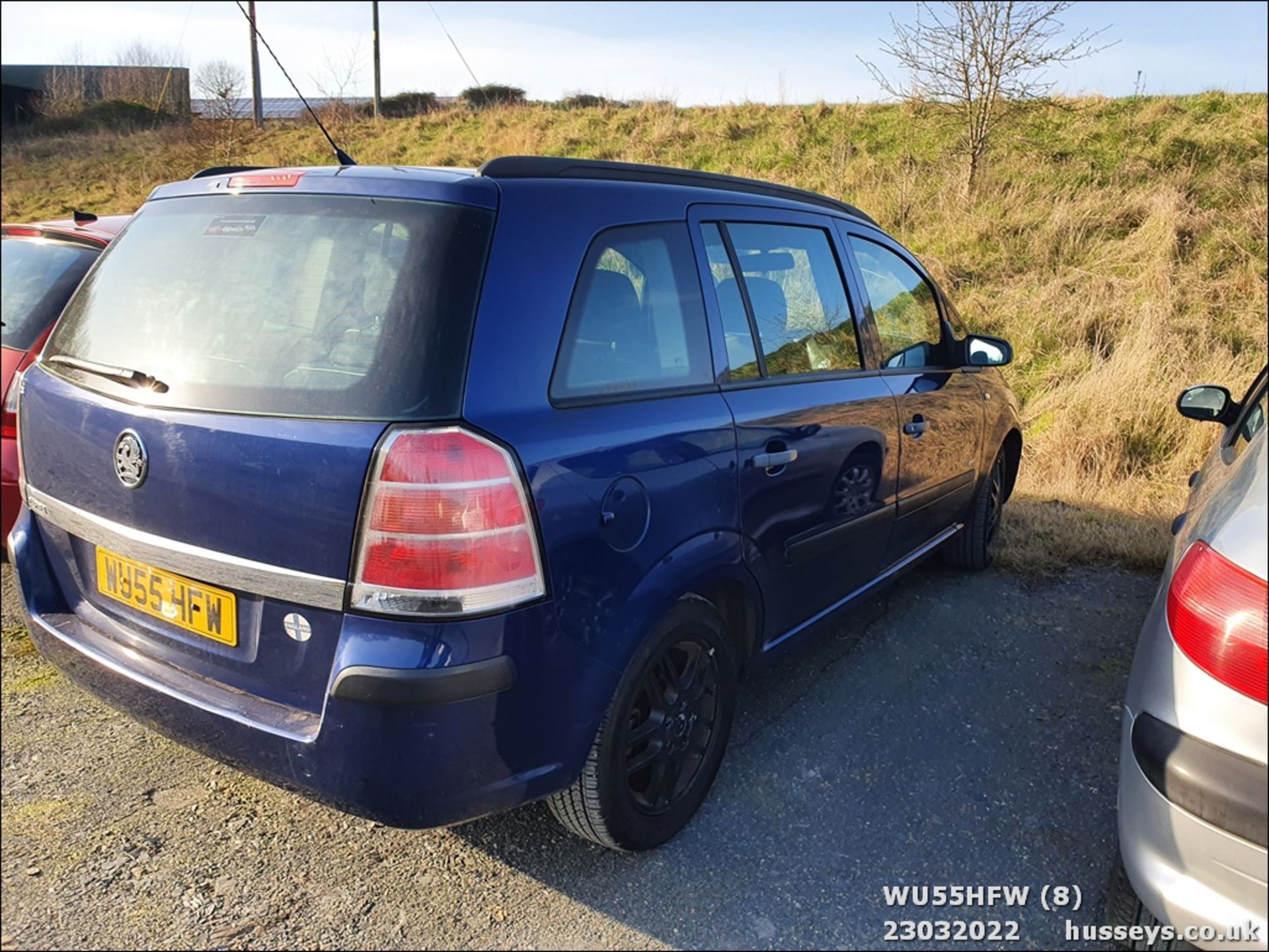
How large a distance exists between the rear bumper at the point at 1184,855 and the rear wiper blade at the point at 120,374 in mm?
2270

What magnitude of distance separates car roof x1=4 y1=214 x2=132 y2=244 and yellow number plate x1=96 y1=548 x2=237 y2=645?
6.45ft

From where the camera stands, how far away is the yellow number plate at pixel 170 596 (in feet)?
6.52

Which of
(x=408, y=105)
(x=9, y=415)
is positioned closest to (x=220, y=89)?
(x=9, y=415)

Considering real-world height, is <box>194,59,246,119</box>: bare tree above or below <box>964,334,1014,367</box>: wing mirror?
above

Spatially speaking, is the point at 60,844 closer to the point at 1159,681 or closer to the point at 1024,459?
the point at 1159,681

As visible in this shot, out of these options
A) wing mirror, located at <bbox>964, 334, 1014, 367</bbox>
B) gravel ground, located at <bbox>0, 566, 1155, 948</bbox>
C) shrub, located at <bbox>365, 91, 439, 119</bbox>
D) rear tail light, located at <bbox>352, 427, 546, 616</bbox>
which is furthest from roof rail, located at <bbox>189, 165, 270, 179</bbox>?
shrub, located at <bbox>365, 91, 439, 119</bbox>

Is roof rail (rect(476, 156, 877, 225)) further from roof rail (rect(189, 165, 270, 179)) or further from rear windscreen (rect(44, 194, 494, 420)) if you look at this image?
roof rail (rect(189, 165, 270, 179))

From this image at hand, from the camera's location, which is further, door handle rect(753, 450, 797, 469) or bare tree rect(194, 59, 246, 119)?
bare tree rect(194, 59, 246, 119)

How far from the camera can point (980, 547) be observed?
443 cm

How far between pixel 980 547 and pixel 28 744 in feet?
13.0

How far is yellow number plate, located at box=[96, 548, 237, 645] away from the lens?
1986 millimetres

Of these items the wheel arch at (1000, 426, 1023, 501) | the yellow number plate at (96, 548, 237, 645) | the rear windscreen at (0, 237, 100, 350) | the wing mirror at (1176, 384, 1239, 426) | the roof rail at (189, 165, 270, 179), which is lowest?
the wheel arch at (1000, 426, 1023, 501)

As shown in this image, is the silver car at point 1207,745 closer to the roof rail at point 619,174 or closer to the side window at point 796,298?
the side window at point 796,298
